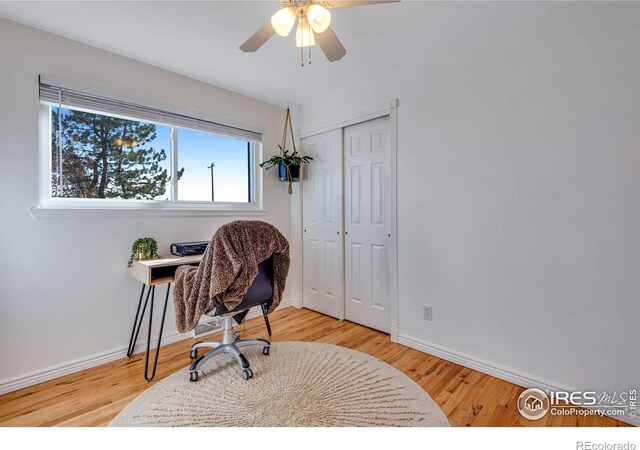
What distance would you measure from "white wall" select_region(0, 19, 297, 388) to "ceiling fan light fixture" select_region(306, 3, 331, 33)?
5.37 ft

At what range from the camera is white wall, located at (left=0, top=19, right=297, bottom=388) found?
1.79 m

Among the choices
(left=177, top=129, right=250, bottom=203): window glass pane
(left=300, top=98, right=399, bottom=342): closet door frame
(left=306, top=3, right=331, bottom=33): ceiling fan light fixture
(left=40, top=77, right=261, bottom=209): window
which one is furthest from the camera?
(left=177, top=129, right=250, bottom=203): window glass pane

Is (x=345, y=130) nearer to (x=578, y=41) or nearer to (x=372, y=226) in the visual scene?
(x=372, y=226)

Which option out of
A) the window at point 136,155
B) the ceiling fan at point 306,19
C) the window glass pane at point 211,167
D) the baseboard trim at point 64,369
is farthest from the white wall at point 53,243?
the ceiling fan at point 306,19

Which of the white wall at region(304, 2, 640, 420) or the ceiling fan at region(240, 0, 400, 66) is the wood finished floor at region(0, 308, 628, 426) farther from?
the ceiling fan at region(240, 0, 400, 66)

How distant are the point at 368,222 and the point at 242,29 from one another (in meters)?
1.81

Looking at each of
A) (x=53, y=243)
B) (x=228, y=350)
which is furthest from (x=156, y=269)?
(x=228, y=350)

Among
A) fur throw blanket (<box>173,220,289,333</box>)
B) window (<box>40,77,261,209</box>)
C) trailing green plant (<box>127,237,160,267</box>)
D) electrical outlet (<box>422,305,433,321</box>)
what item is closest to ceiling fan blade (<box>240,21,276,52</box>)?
fur throw blanket (<box>173,220,289,333</box>)

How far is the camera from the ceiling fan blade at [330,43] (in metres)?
1.52

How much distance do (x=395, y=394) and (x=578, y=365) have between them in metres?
1.04

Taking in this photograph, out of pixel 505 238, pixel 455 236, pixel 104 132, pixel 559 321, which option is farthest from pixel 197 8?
pixel 559 321

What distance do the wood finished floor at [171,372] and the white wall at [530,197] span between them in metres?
0.19

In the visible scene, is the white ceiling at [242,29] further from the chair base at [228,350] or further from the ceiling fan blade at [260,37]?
the chair base at [228,350]

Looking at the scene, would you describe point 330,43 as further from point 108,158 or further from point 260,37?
point 108,158
